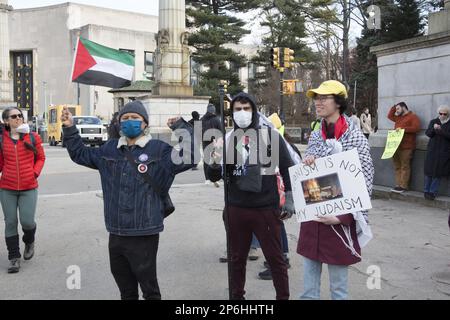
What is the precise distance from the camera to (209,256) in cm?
638

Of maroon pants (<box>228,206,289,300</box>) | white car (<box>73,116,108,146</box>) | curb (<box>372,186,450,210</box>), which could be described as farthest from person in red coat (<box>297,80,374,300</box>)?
white car (<box>73,116,108,146</box>)

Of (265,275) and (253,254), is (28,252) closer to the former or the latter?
(253,254)

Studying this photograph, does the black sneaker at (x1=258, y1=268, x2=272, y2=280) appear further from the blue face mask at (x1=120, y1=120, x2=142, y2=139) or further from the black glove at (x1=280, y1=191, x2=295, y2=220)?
the blue face mask at (x1=120, y1=120, x2=142, y2=139)

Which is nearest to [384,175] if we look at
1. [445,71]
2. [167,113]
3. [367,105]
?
[445,71]

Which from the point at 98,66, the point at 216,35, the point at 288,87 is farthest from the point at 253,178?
the point at 216,35

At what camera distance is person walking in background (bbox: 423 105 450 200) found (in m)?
8.61

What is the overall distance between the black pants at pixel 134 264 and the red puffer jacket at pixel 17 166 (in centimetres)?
259

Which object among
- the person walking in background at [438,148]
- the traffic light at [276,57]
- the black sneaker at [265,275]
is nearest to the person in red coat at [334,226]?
the black sneaker at [265,275]

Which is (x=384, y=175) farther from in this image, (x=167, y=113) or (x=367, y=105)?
→ (x=367, y=105)

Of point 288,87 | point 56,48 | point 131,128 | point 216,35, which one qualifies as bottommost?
point 131,128

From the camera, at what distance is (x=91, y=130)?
34688 millimetres

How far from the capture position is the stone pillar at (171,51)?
2197 cm

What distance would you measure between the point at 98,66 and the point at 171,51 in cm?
1606

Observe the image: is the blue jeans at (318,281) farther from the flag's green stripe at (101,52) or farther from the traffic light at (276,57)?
the traffic light at (276,57)
